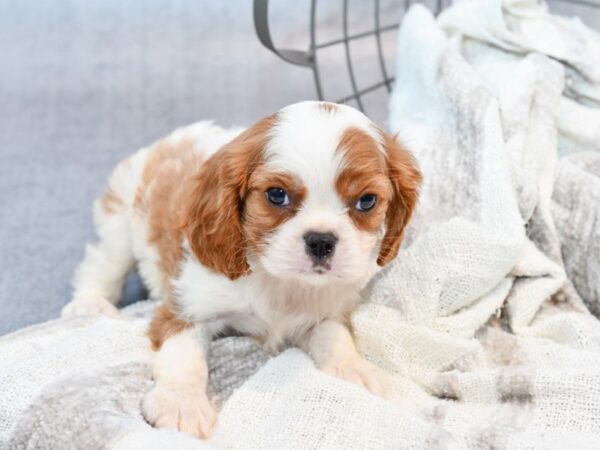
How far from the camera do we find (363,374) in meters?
2.05

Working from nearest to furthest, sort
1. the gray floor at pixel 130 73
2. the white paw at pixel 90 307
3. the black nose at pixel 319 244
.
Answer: the black nose at pixel 319 244
the white paw at pixel 90 307
the gray floor at pixel 130 73

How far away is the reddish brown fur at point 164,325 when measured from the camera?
2139 mm

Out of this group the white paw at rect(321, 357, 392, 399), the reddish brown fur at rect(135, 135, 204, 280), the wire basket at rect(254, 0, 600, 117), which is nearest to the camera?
the white paw at rect(321, 357, 392, 399)

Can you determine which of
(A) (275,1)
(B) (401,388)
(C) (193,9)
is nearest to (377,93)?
(A) (275,1)

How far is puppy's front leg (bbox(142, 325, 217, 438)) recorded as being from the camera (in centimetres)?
185

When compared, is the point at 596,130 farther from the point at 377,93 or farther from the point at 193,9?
the point at 193,9

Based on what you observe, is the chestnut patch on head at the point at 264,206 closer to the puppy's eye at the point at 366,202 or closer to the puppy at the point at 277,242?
the puppy at the point at 277,242

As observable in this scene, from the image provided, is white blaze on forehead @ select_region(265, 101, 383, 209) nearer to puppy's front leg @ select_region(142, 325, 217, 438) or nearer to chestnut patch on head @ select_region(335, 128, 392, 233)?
chestnut patch on head @ select_region(335, 128, 392, 233)

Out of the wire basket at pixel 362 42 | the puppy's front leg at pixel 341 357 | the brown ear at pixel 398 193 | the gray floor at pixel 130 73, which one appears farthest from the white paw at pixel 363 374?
the gray floor at pixel 130 73

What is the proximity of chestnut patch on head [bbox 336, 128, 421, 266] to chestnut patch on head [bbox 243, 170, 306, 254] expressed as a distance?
4.0 inches

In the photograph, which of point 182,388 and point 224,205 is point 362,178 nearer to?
point 224,205

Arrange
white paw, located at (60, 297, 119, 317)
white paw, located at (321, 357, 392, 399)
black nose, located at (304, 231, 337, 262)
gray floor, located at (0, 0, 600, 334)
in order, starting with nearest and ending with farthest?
black nose, located at (304, 231, 337, 262), white paw, located at (321, 357, 392, 399), white paw, located at (60, 297, 119, 317), gray floor, located at (0, 0, 600, 334)

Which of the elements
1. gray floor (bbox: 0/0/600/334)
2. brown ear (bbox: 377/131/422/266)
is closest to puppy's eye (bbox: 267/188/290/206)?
brown ear (bbox: 377/131/422/266)

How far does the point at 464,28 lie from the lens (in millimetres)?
3062
